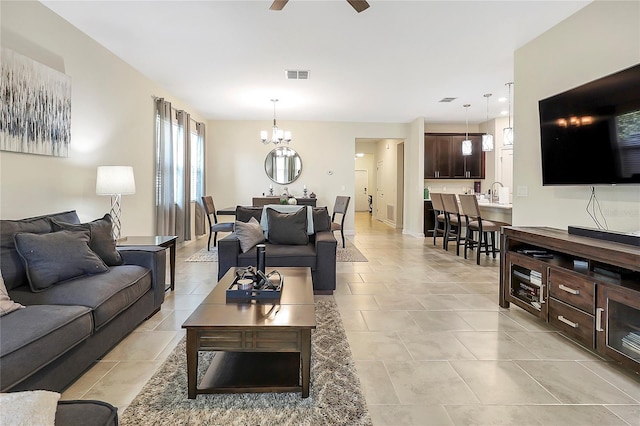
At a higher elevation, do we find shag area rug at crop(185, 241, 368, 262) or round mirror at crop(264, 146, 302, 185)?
round mirror at crop(264, 146, 302, 185)

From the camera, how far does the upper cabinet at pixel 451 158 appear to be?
8266 mm

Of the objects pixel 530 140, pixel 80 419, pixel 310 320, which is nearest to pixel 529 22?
pixel 530 140

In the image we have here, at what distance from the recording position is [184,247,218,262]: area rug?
211 inches

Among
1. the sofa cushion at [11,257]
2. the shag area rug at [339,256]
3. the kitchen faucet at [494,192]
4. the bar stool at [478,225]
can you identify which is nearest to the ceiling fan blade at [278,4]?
the sofa cushion at [11,257]

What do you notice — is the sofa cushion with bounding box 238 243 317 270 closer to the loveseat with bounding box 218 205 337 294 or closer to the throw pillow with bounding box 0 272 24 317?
the loveseat with bounding box 218 205 337 294

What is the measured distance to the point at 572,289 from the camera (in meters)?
Result: 2.45

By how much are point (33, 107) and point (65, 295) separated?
171cm

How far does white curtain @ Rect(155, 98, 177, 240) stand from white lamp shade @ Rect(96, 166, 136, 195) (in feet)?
6.33

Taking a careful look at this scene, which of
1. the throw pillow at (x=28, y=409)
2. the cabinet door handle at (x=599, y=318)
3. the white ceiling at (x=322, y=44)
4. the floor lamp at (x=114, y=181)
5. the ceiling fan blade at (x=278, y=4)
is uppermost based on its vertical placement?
the white ceiling at (x=322, y=44)

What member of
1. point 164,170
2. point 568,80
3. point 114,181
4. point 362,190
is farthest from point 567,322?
point 362,190

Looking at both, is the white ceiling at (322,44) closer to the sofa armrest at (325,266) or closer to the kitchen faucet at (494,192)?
the kitchen faucet at (494,192)

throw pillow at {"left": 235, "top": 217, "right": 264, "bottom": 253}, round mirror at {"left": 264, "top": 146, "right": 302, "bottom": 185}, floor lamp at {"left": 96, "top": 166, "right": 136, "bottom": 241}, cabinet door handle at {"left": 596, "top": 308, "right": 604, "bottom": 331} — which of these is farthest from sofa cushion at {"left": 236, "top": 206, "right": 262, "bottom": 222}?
round mirror at {"left": 264, "top": 146, "right": 302, "bottom": 185}

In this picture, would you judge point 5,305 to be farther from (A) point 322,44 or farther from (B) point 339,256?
(B) point 339,256

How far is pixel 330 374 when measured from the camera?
209 cm
